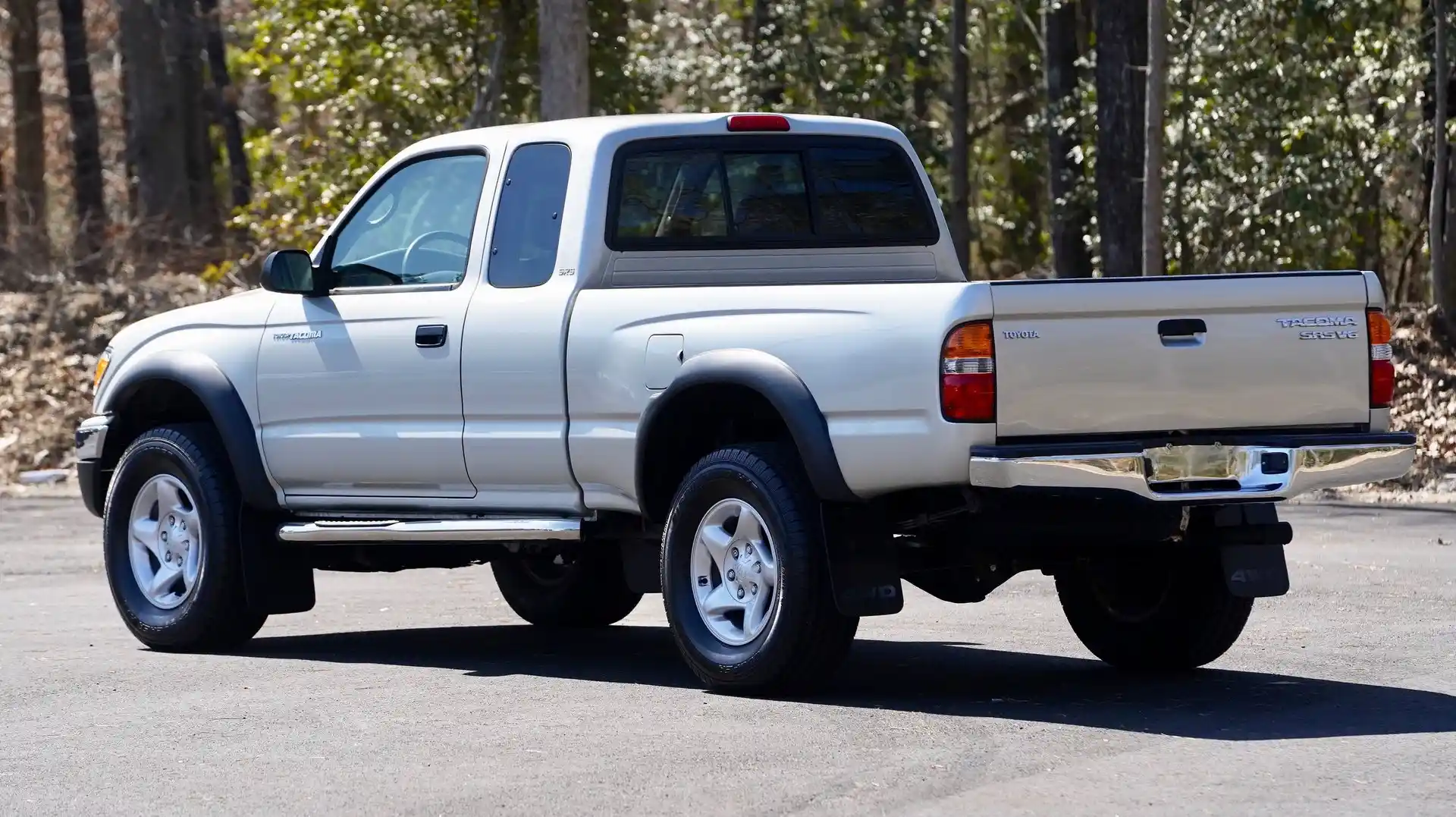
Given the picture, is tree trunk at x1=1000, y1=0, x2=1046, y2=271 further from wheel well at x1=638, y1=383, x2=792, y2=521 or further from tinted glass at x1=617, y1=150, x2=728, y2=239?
wheel well at x1=638, y1=383, x2=792, y2=521

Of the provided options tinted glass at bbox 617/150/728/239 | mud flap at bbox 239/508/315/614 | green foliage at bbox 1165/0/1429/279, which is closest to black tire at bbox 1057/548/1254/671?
tinted glass at bbox 617/150/728/239

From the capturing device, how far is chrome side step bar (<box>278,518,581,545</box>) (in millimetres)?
8578

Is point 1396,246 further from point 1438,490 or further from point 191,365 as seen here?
point 191,365

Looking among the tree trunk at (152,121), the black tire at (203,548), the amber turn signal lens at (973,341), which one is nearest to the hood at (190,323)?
the black tire at (203,548)

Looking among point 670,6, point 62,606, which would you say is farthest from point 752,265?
point 670,6

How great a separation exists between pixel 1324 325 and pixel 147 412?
5.33 meters

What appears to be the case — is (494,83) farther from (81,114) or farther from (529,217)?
(529,217)

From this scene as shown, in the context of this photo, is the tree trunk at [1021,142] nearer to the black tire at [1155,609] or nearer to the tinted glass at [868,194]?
the tinted glass at [868,194]

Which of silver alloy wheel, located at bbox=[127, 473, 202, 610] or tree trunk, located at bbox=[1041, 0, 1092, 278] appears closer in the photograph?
silver alloy wheel, located at bbox=[127, 473, 202, 610]

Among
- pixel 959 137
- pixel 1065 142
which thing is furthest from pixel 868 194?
pixel 959 137

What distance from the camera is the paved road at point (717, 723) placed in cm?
615

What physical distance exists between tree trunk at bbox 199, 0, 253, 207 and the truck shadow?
30272mm

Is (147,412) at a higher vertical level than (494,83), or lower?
lower

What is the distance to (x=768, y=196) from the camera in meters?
9.02
